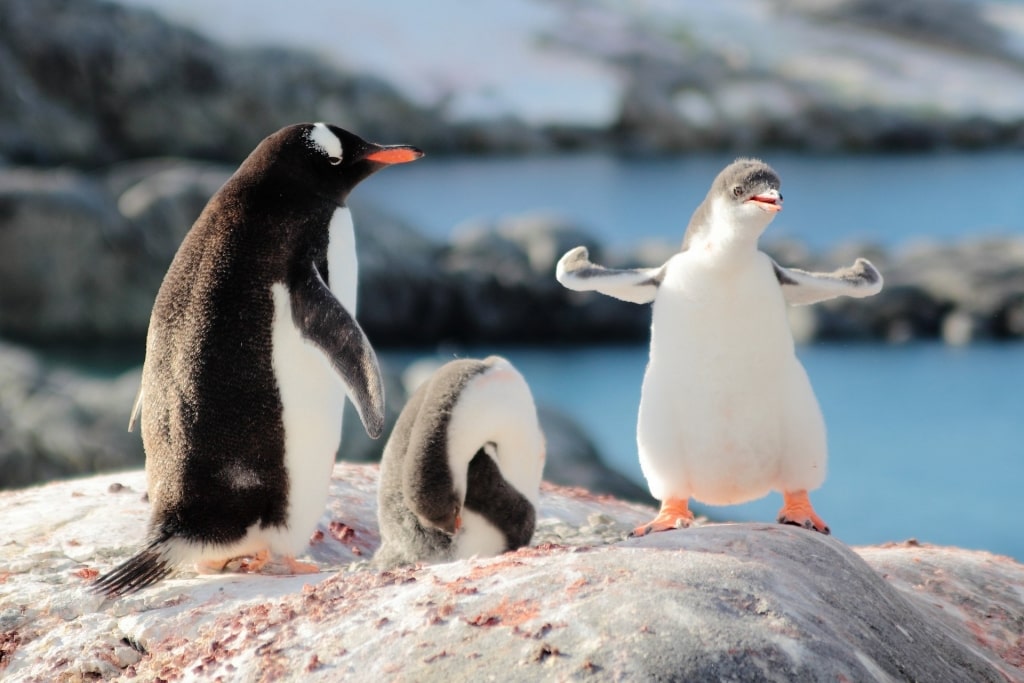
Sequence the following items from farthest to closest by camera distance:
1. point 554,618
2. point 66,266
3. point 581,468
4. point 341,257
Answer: point 66,266 < point 581,468 < point 341,257 < point 554,618

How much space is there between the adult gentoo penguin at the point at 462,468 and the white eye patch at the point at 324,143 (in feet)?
2.29

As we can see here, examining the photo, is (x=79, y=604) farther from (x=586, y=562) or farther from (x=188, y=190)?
(x=188, y=190)

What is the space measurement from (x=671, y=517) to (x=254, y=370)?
1220mm

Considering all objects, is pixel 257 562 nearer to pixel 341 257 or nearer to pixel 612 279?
pixel 341 257

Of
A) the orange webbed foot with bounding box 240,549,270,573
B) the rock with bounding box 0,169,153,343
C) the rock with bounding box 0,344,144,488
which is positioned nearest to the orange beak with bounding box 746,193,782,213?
the orange webbed foot with bounding box 240,549,270,573

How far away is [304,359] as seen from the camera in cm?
368

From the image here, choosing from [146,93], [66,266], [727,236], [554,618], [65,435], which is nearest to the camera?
[554,618]

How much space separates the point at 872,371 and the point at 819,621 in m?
12.6

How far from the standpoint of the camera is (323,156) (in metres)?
3.79

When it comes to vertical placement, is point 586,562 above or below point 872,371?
above

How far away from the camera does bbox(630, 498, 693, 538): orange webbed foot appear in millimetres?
3586

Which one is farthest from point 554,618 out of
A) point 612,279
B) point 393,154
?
point 393,154

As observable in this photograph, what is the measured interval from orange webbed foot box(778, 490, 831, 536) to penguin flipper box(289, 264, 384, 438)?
3.79 ft

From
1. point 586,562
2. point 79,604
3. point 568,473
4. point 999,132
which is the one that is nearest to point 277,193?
point 79,604
